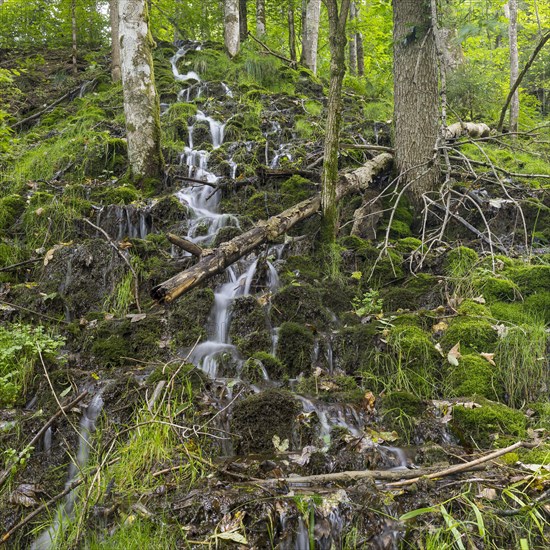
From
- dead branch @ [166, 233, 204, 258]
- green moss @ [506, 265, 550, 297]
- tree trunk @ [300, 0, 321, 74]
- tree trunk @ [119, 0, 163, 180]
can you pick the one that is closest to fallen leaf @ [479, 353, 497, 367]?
green moss @ [506, 265, 550, 297]

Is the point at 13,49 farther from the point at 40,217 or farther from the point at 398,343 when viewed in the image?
the point at 398,343

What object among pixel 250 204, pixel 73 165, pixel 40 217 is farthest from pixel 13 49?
pixel 250 204

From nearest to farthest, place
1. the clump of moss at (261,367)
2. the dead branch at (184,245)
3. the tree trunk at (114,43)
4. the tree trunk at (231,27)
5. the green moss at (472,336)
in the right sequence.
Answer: the green moss at (472,336) → the clump of moss at (261,367) → the dead branch at (184,245) → the tree trunk at (114,43) → the tree trunk at (231,27)

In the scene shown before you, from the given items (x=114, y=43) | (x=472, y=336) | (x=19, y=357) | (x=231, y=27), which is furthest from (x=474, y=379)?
(x=231, y=27)

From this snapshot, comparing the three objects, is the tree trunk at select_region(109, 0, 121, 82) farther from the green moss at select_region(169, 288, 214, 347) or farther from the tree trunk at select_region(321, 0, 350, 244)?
the green moss at select_region(169, 288, 214, 347)

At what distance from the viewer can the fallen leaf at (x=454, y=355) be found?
412 cm

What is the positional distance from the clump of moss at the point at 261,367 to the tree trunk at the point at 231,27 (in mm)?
10796

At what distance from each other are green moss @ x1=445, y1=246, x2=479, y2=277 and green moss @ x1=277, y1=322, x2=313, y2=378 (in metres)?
1.86

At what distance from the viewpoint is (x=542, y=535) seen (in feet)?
8.16

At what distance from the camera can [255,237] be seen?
204 inches

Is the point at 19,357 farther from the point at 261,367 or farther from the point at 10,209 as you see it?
the point at 10,209

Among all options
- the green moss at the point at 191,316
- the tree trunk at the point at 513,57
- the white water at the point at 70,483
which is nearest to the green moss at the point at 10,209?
the green moss at the point at 191,316

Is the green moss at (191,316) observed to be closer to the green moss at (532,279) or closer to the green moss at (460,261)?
the green moss at (460,261)

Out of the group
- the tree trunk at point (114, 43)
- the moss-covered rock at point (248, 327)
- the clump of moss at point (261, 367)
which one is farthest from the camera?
the tree trunk at point (114, 43)
